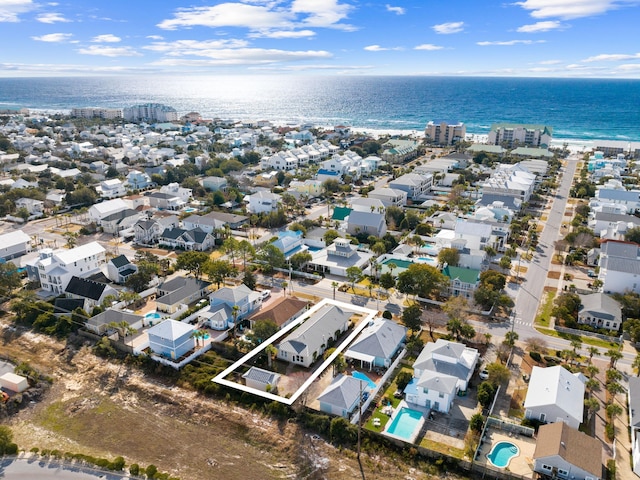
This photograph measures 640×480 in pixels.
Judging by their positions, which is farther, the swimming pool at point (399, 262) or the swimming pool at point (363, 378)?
the swimming pool at point (399, 262)

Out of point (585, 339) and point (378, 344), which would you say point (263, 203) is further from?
point (585, 339)

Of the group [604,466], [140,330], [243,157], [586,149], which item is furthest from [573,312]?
[586,149]

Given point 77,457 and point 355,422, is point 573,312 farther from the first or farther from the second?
point 77,457

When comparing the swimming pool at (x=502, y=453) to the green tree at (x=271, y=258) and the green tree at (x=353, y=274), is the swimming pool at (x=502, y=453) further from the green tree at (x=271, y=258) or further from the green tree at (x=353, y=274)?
the green tree at (x=271, y=258)

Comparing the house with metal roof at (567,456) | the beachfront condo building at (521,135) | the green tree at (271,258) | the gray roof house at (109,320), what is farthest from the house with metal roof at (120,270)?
the beachfront condo building at (521,135)

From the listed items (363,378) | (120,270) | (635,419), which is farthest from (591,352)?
(120,270)
